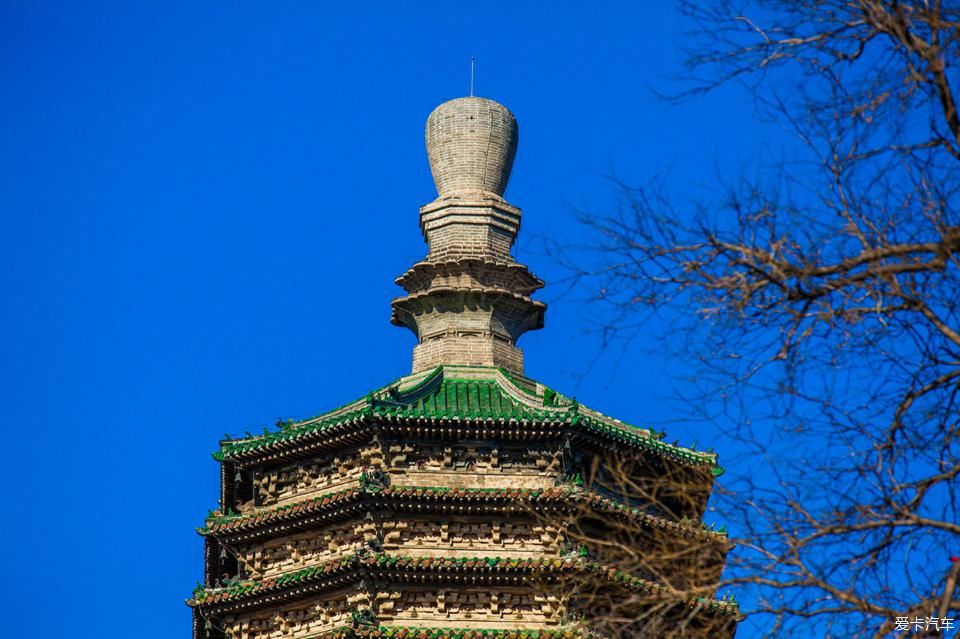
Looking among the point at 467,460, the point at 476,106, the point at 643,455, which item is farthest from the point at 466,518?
the point at 476,106

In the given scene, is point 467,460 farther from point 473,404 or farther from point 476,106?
point 476,106

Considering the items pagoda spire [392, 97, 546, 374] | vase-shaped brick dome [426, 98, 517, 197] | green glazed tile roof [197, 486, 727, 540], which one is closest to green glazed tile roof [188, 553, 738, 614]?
green glazed tile roof [197, 486, 727, 540]

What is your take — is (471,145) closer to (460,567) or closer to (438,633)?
(460,567)

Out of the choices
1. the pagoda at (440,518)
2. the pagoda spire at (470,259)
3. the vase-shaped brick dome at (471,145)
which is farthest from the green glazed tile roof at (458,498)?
the vase-shaped brick dome at (471,145)

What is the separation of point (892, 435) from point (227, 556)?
92.0 feet

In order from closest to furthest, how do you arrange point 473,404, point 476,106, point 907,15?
point 907,15 → point 473,404 → point 476,106

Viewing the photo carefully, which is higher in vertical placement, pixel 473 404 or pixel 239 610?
pixel 473 404

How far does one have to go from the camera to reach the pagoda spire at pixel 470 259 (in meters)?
44.8

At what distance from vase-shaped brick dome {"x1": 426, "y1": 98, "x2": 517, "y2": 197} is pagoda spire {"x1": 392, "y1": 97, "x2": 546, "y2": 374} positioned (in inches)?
1.1

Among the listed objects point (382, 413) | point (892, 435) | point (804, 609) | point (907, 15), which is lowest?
point (804, 609)

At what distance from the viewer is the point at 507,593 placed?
38406mm

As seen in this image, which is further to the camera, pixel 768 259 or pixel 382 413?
pixel 382 413

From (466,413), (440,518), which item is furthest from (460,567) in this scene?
(466,413)

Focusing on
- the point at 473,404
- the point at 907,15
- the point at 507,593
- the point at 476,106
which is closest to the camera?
the point at 907,15
